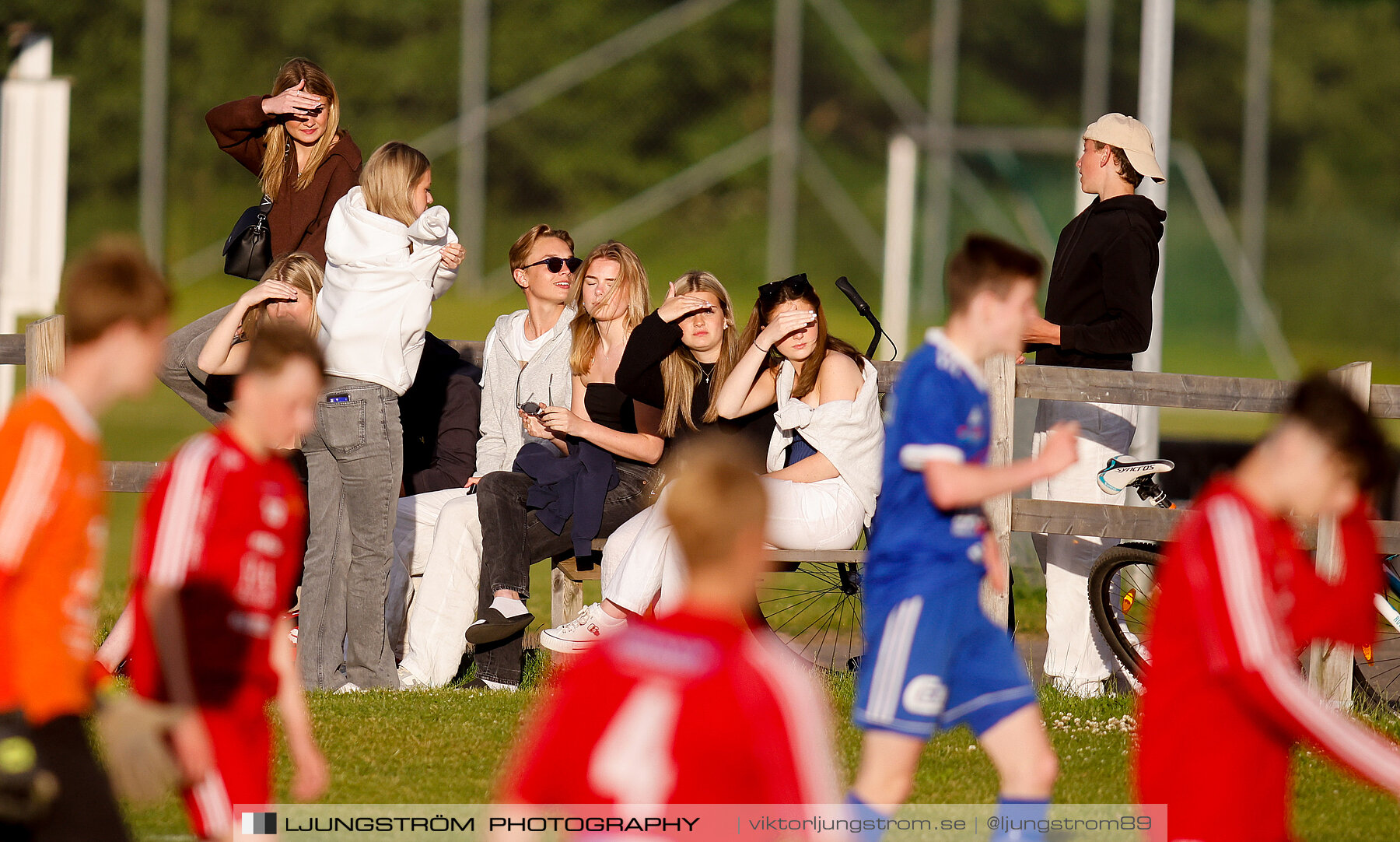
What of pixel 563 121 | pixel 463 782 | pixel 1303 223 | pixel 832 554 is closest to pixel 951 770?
pixel 832 554

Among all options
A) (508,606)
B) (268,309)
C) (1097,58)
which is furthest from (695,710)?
(1097,58)

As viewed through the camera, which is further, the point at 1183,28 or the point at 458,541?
the point at 1183,28

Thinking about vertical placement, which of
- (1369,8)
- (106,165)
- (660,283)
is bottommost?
(660,283)

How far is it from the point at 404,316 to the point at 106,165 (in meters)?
22.2

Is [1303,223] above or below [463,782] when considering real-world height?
above

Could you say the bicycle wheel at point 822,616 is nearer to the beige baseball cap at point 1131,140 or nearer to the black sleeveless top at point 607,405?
the black sleeveless top at point 607,405

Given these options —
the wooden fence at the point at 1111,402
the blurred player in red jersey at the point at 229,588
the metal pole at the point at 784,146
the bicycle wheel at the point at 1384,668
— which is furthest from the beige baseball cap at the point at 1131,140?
the metal pole at the point at 784,146

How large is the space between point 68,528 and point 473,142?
68.8 feet

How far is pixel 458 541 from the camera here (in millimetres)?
6578

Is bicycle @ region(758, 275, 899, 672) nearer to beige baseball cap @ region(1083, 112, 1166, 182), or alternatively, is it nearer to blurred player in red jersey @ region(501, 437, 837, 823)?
beige baseball cap @ region(1083, 112, 1166, 182)

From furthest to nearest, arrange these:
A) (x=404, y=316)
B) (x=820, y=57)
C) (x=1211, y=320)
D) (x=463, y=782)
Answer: (x=820, y=57), (x=1211, y=320), (x=404, y=316), (x=463, y=782)

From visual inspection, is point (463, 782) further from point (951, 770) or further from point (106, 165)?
point (106, 165)

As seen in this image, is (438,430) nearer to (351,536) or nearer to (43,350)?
(351,536)

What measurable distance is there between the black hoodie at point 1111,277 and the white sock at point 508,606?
241cm
